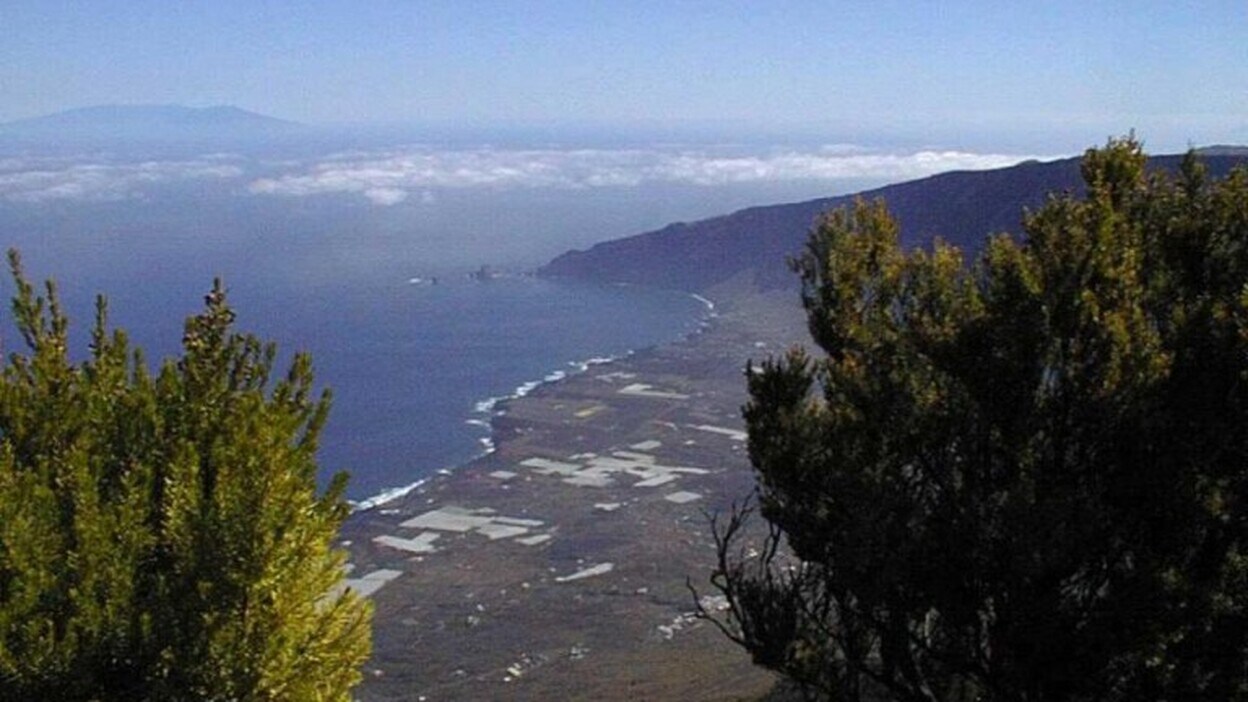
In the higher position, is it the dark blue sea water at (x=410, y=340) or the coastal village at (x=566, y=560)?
the dark blue sea water at (x=410, y=340)

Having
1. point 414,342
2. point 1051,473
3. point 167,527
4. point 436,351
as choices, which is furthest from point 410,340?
point 167,527

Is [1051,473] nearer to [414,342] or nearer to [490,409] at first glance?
[490,409]

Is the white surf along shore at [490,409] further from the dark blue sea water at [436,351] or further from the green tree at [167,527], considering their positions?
the green tree at [167,527]

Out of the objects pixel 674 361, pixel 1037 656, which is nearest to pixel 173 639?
pixel 1037 656

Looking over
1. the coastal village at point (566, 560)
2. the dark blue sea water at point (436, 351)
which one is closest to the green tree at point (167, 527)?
the coastal village at point (566, 560)

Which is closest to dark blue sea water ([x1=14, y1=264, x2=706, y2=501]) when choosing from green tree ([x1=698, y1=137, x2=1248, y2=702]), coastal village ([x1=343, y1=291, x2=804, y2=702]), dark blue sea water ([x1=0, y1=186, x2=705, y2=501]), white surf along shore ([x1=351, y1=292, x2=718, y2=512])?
dark blue sea water ([x1=0, y1=186, x2=705, y2=501])

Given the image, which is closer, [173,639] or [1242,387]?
[173,639]

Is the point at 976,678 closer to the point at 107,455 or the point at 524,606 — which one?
the point at 107,455
